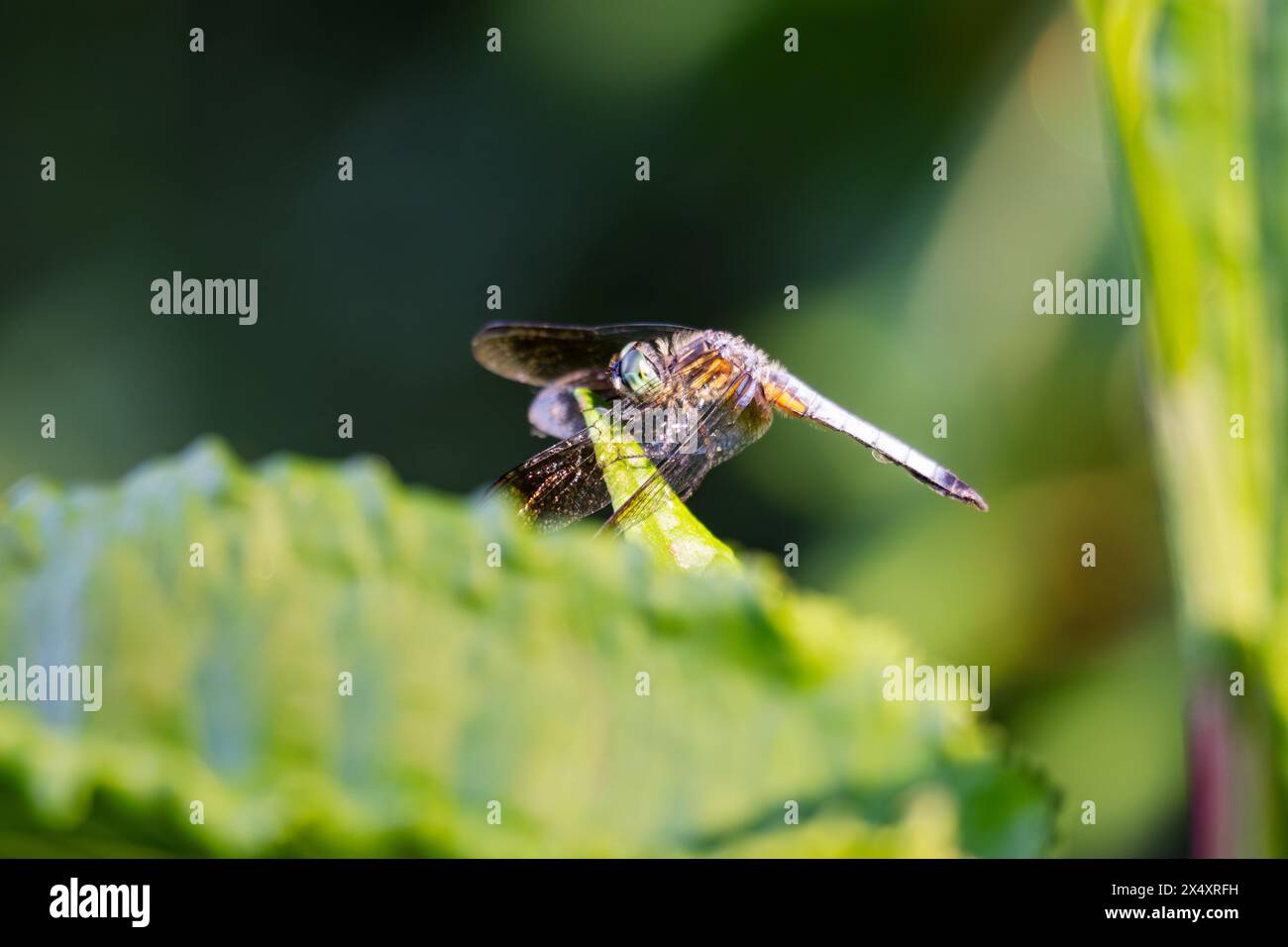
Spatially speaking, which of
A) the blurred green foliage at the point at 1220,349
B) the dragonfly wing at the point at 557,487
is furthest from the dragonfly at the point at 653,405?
the blurred green foliage at the point at 1220,349

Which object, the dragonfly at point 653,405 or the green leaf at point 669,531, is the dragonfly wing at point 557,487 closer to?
the dragonfly at point 653,405

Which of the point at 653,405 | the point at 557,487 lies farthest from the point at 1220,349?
the point at 653,405

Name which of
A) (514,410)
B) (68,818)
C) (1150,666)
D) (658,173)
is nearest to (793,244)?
(658,173)

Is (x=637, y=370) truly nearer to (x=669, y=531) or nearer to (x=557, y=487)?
(x=557, y=487)

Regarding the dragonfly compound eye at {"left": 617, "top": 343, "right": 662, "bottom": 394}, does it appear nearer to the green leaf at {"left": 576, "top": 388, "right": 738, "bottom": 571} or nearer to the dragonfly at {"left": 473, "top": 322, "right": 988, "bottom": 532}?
the dragonfly at {"left": 473, "top": 322, "right": 988, "bottom": 532}

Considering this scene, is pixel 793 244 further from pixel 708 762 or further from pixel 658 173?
pixel 708 762
